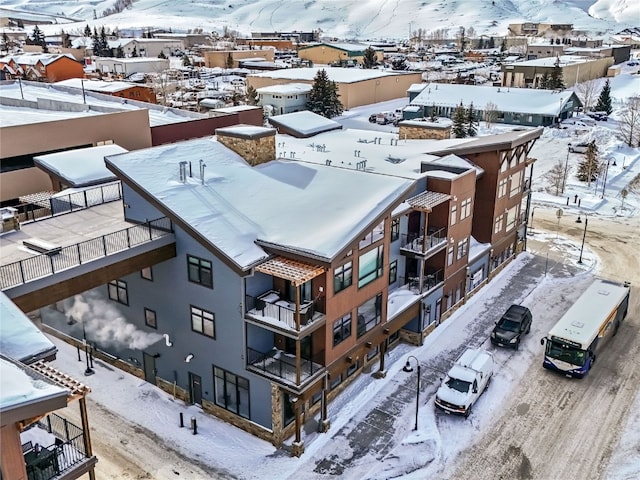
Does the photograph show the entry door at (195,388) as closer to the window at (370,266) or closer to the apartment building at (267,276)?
the apartment building at (267,276)

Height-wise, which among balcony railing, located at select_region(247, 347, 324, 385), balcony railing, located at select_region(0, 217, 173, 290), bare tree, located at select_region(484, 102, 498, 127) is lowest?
balcony railing, located at select_region(247, 347, 324, 385)

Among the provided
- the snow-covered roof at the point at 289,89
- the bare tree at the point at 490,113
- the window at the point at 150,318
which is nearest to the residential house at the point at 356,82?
the snow-covered roof at the point at 289,89

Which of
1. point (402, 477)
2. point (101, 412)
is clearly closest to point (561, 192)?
A: point (402, 477)

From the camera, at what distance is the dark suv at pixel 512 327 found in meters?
28.4

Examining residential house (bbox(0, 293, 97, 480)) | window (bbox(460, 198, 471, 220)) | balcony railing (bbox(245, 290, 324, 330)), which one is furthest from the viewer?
window (bbox(460, 198, 471, 220))

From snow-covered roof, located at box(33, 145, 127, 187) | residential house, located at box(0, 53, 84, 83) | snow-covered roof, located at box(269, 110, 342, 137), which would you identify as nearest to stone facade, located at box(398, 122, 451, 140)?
snow-covered roof, located at box(269, 110, 342, 137)

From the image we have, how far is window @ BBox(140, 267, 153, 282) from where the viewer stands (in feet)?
77.8

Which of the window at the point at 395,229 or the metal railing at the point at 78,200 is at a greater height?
the metal railing at the point at 78,200

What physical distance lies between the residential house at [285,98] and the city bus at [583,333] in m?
62.4

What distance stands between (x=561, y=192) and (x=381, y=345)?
35857 millimetres

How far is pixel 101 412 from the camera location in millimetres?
23219

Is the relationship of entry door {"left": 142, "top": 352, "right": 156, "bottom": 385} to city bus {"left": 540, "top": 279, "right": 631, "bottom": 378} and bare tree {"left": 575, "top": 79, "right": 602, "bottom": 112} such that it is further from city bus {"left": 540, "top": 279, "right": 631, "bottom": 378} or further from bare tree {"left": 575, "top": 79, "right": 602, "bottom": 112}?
bare tree {"left": 575, "top": 79, "right": 602, "bottom": 112}

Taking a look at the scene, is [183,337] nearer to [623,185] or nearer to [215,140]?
[215,140]

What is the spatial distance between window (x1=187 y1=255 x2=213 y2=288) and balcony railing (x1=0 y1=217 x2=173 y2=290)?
150 centimetres
